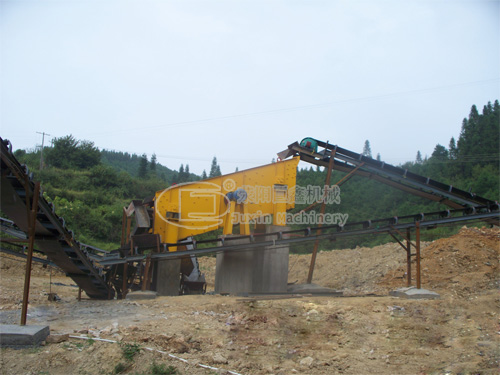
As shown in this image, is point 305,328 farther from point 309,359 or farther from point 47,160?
point 47,160

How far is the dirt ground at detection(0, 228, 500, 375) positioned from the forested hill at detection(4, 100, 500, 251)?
49.3 ft

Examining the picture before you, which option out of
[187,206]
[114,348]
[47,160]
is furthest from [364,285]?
[47,160]

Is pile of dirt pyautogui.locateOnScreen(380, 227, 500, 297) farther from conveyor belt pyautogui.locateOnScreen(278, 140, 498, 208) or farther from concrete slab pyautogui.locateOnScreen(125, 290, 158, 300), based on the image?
concrete slab pyautogui.locateOnScreen(125, 290, 158, 300)

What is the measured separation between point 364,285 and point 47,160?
Answer: 107 feet

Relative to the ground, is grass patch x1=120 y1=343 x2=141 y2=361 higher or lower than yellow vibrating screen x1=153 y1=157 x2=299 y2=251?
lower

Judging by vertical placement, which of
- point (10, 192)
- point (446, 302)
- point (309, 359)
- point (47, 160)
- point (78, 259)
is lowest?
point (309, 359)

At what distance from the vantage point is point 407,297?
33.9 ft

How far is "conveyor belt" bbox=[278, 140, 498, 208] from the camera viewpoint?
12.7 meters

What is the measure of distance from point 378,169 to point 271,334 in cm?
671

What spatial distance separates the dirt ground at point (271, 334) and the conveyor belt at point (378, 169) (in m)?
2.24

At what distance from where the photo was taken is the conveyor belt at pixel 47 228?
7262 millimetres

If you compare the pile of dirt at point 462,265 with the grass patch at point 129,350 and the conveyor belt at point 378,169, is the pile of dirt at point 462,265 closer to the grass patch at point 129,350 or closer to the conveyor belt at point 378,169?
the conveyor belt at point 378,169

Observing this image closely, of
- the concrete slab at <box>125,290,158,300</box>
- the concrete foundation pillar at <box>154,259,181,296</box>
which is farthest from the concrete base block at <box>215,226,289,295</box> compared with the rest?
the concrete slab at <box>125,290,158,300</box>

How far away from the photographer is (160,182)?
42156 millimetres
